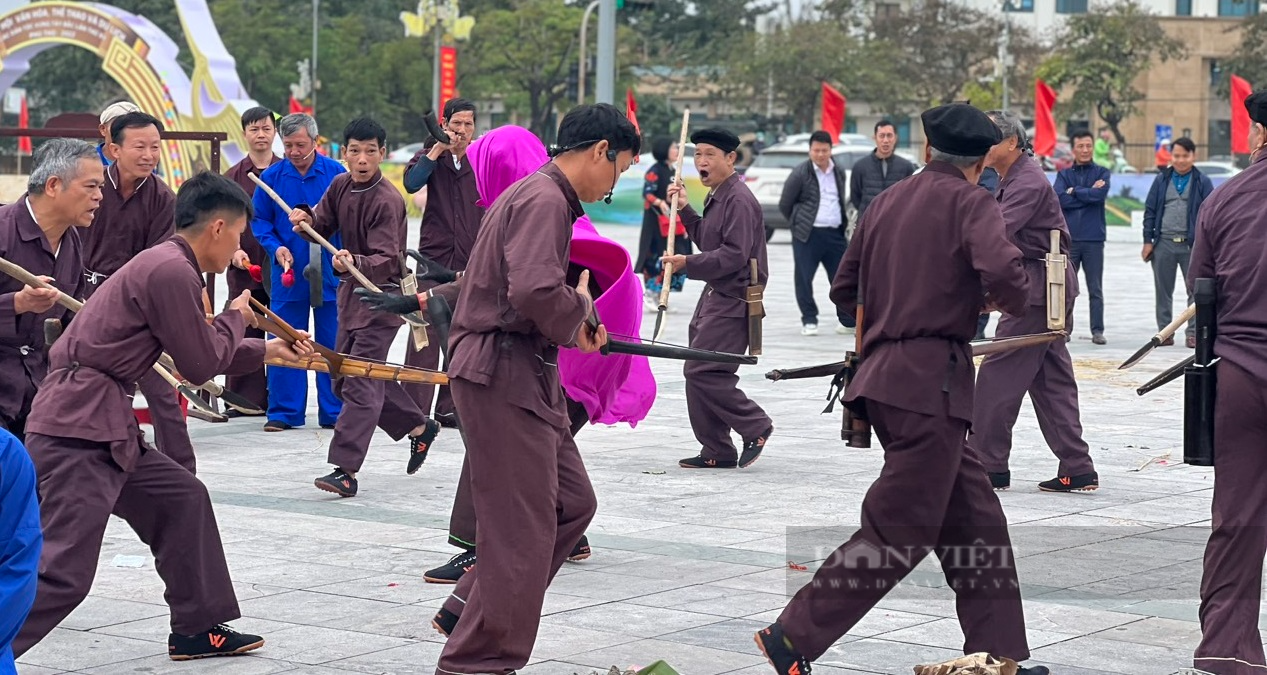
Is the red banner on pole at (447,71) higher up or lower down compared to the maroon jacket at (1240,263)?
higher up

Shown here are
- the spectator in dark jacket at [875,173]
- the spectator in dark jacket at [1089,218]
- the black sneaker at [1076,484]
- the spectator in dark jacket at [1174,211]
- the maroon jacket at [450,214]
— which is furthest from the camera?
the spectator in dark jacket at [875,173]

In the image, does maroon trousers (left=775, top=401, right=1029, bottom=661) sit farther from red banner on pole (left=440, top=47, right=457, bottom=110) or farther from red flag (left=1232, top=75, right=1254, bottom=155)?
red banner on pole (left=440, top=47, right=457, bottom=110)

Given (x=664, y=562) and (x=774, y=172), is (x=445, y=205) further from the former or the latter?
(x=774, y=172)

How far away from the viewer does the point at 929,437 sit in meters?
4.91

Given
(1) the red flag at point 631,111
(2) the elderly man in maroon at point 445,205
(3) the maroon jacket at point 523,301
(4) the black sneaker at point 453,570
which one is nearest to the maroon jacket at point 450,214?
(2) the elderly man in maroon at point 445,205

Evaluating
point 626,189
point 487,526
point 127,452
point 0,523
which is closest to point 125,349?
point 127,452

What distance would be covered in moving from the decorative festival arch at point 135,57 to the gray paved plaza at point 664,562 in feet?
62.0

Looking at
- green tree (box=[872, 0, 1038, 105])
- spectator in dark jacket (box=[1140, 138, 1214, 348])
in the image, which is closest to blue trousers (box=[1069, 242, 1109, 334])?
spectator in dark jacket (box=[1140, 138, 1214, 348])

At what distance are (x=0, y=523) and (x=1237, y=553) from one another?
328 centimetres

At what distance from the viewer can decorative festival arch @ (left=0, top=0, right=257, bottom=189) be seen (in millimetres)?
27828

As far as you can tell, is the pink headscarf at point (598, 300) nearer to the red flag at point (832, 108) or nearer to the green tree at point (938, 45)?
→ the red flag at point (832, 108)

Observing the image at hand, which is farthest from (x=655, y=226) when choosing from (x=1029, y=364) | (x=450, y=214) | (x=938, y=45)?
(x=938, y=45)

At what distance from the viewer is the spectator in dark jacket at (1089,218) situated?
14.5 metres

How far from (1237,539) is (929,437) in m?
0.90
